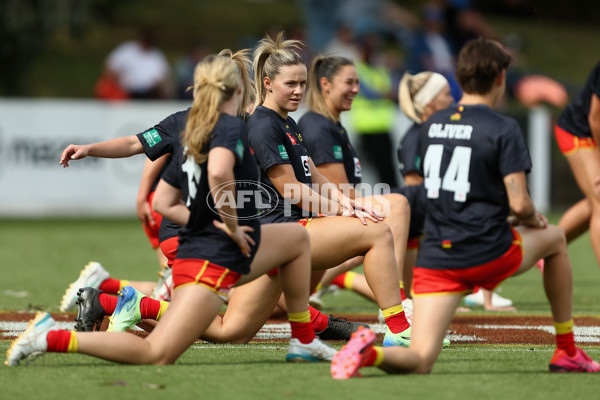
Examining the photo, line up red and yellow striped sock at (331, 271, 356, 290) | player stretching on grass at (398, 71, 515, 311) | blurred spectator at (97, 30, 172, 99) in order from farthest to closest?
blurred spectator at (97, 30, 172, 99), red and yellow striped sock at (331, 271, 356, 290), player stretching on grass at (398, 71, 515, 311)

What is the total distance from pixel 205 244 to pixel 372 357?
3.20 feet

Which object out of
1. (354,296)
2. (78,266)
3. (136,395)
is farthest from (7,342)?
(78,266)

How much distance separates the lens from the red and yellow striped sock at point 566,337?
5207mm

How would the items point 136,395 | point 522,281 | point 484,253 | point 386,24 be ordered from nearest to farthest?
point 136,395, point 484,253, point 522,281, point 386,24

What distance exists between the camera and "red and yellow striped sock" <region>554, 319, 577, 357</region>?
5.21m

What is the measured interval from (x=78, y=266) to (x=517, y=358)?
625 centimetres

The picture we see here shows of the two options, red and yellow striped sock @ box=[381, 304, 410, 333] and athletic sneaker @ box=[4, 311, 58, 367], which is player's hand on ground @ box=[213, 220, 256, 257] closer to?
athletic sneaker @ box=[4, 311, 58, 367]

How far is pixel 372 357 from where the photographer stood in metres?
4.86

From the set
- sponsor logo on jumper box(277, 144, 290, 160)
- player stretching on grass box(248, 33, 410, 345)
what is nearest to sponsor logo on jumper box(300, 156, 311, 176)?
player stretching on grass box(248, 33, 410, 345)

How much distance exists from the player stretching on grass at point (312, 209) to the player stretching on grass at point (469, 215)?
0.86 meters

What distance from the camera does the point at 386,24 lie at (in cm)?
2525

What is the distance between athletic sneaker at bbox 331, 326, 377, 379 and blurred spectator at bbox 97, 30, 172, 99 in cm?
1488

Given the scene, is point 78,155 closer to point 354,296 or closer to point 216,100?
point 216,100

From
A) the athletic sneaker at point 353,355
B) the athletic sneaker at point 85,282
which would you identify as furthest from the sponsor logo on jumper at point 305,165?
the athletic sneaker at point 85,282
